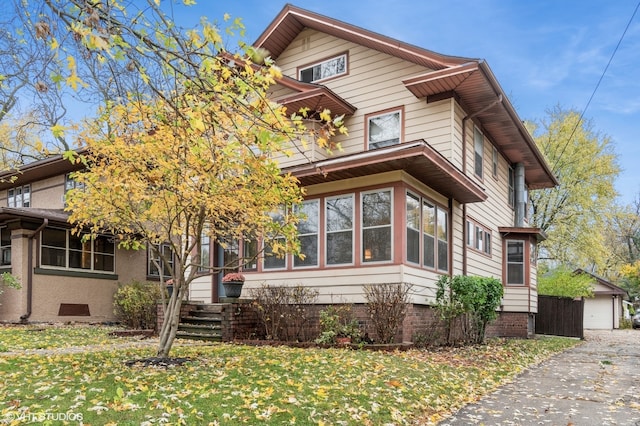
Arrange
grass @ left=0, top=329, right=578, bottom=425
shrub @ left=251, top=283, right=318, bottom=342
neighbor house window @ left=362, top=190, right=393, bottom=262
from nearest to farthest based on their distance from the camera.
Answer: grass @ left=0, top=329, right=578, bottom=425 < neighbor house window @ left=362, top=190, right=393, bottom=262 < shrub @ left=251, top=283, right=318, bottom=342

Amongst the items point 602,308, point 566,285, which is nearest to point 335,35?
point 566,285

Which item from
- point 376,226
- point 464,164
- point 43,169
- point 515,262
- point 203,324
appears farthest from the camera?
point 43,169

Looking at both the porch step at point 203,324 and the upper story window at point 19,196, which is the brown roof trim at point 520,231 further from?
the upper story window at point 19,196

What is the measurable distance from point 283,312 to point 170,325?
379cm

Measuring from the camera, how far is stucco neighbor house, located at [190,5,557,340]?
10.9 m

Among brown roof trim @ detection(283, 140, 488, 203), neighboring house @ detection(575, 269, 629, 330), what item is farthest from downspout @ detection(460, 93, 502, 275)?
neighboring house @ detection(575, 269, 629, 330)

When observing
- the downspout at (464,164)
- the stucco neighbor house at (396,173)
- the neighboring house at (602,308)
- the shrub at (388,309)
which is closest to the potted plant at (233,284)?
the stucco neighbor house at (396,173)

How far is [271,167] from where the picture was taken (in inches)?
289

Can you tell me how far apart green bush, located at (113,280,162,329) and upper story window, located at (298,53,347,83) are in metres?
7.44

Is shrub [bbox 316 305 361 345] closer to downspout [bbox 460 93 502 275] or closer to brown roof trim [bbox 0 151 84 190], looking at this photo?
downspout [bbox 460 93 502 275]

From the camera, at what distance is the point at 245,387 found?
5797 mm

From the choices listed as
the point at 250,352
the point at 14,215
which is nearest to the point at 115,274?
the point at 14,215

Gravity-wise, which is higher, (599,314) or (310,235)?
(310,235)

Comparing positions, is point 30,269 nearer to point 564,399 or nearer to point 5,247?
point 5,247
